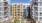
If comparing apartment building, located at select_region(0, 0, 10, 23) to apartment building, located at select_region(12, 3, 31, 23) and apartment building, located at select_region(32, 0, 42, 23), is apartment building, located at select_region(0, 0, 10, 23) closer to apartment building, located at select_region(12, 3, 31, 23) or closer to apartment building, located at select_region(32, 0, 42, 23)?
apartment building, located at select_region(12, 3, 31, 23)

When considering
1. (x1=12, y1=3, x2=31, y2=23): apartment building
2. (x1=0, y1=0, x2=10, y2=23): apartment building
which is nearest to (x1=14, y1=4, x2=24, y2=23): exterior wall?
(x1=12, y1=3, x2=31, y2=23): apartment building

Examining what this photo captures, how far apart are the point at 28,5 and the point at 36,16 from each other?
0.82 feet

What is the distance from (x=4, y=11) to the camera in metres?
1.39

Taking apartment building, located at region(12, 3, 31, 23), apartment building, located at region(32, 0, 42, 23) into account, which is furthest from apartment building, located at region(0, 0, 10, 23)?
apartment building, located at region(32, 0, 42, 23)

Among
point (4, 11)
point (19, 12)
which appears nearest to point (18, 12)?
point (19, 12)

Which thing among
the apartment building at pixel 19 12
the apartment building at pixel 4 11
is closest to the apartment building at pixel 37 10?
the apartment building at pixel 19 12

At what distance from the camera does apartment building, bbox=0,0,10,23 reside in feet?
4.55

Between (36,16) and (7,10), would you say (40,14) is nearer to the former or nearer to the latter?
(36,16)

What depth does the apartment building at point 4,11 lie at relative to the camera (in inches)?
54.6

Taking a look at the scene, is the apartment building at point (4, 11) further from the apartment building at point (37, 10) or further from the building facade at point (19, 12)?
the apartment building at point (37, 10)

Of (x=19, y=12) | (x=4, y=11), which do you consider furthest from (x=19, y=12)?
(x=4, y=11)

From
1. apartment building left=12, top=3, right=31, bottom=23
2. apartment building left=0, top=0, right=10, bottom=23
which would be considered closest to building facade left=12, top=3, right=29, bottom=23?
apartment building left=12, top=3, right=31, bottom=23

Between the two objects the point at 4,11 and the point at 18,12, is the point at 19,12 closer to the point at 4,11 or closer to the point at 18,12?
the point at 18,12

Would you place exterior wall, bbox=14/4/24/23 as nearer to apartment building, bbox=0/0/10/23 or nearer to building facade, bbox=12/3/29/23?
building facade, bbox=12/3/29/23
